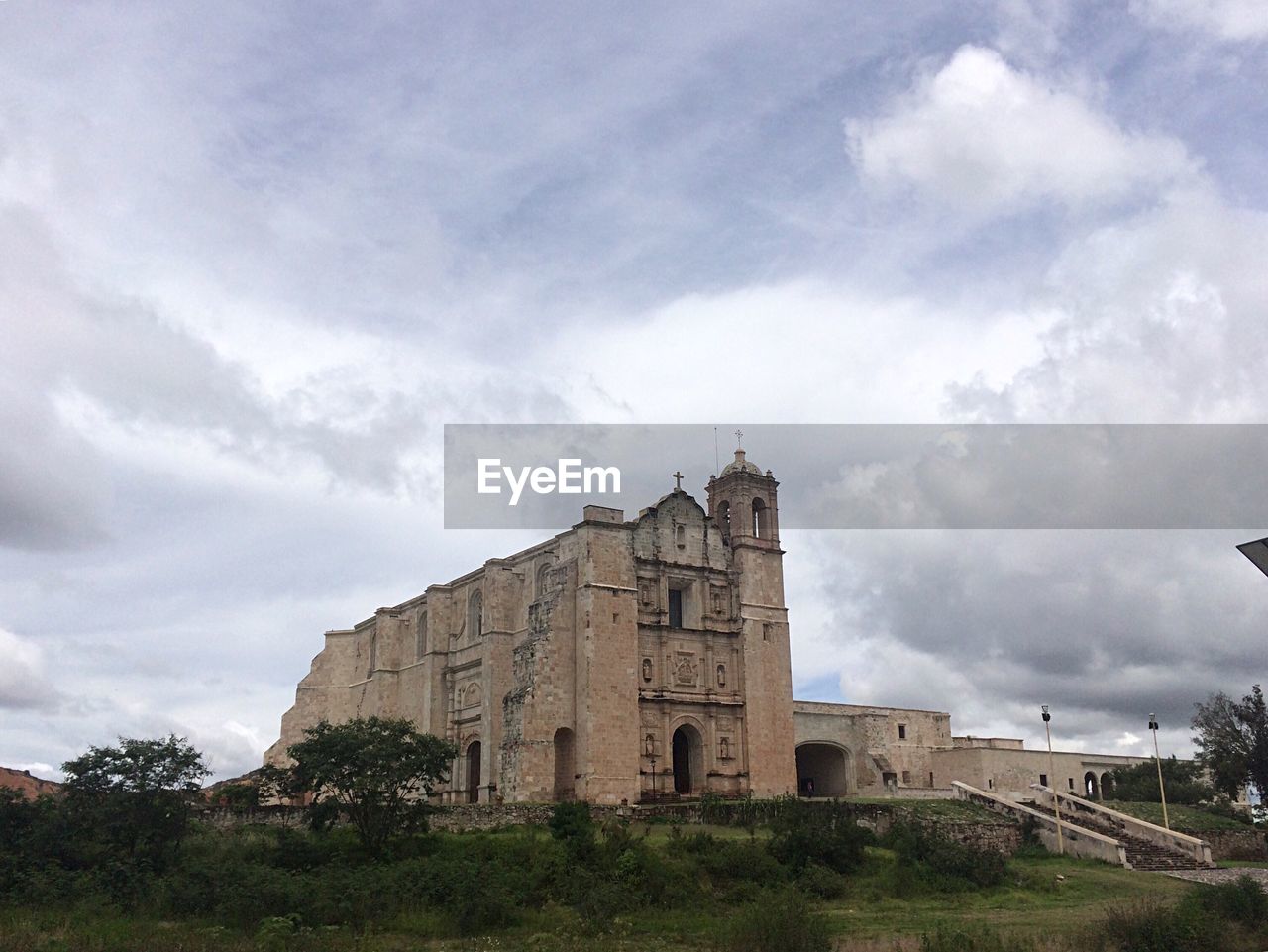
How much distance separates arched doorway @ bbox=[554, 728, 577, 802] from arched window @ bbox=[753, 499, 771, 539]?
433 inches

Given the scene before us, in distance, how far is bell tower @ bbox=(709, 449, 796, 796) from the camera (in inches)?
1674

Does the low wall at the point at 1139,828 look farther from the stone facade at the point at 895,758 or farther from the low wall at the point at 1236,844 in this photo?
the stone facade at the point at 895,758

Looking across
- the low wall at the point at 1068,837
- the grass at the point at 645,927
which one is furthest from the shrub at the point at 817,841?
the low wall at the point at 1068,837

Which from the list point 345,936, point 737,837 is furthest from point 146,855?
point 737,837

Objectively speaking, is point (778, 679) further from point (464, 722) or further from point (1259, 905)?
point (1259, 905)

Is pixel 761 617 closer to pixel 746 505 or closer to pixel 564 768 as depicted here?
pixel 746 505

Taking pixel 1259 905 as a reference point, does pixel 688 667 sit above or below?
above

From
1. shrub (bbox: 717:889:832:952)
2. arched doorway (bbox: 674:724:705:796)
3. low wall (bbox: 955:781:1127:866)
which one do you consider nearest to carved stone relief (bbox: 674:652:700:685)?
arched doorway (bbox: 674:724:705:796)

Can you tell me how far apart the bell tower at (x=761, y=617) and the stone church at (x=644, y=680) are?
0.06 metres

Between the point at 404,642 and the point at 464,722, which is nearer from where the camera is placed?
the point at 464,722

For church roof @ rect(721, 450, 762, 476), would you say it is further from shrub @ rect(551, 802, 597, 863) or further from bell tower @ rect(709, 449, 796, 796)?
shrub @ rect(551, 802, 597, 863)

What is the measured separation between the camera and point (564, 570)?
1609 inches

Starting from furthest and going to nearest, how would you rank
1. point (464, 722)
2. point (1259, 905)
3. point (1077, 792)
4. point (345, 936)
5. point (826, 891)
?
point (1077, 792), point (464, 722), point (826, 891), point (1259, 905), point (345, 936)

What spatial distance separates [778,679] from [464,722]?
39.5 ft
